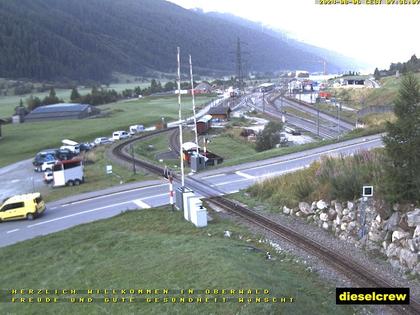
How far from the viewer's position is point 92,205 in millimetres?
30344

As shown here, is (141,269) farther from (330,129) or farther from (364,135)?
(330,129)

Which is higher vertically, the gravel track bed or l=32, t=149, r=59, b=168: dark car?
the gravel track bed

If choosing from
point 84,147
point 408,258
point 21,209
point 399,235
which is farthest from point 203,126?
point 408,258

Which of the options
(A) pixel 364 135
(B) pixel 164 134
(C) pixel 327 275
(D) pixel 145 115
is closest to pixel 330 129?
(B) pixel 164 134

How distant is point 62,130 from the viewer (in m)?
90.5

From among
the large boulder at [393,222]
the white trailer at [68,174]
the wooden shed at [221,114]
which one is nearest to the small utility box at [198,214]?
the large boulder at [393,222]

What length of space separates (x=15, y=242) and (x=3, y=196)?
2156 centimetres

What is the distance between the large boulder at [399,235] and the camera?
14.7 metres

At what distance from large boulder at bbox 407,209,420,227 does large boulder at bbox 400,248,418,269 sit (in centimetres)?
98

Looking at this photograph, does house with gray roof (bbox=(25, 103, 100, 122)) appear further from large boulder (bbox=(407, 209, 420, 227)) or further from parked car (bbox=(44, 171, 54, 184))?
large boulder (bbox=(407, 209, 420, 227))

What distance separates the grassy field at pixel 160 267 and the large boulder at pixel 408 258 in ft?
8.69

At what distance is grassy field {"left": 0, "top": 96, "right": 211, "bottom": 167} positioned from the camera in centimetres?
7419

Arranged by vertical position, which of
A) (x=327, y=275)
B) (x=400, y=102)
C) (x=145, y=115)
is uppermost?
(x=400, y=102)

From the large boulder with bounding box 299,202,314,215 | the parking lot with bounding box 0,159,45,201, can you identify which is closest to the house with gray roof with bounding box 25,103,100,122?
the parking lot with bounding box 0,159,45,201
